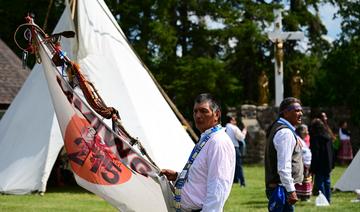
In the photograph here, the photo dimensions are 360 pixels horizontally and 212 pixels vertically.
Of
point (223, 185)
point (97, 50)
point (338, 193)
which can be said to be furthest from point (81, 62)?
point (223, 185)

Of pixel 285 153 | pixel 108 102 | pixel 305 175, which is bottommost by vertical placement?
pixel 305 175

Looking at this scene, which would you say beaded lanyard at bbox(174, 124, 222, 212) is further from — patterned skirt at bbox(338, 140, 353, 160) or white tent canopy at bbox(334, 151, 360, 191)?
patterned skirt at bbox(338, 140, 353, 160)

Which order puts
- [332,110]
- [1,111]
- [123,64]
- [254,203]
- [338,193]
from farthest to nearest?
1. [332,110]
2. [1,111]
3. [338,193]
4. [123,64]
5. [254,203]

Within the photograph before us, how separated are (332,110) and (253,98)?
6079 mm

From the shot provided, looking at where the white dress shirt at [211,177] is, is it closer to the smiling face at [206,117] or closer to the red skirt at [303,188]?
the smiling face at [206,117]

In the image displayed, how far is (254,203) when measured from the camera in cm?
1189

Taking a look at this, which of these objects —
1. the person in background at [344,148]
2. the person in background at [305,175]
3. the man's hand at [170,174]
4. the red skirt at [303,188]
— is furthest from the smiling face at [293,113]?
the person in background at [344,148]

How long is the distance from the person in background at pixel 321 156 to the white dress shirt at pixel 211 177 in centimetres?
765

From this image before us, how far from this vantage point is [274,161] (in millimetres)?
6199

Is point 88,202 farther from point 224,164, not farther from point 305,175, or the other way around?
point 224,164

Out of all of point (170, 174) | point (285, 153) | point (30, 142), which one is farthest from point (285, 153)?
point (30, 142)

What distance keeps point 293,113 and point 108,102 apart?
625 centimetres

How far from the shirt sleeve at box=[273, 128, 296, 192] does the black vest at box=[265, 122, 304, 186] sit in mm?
77

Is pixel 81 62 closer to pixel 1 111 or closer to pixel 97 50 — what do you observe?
pixel 97 50
